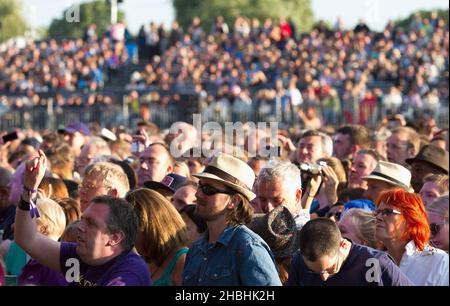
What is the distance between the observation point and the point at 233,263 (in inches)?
227

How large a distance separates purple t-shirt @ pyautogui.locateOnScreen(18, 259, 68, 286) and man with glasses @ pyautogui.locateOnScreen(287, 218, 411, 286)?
1.31m

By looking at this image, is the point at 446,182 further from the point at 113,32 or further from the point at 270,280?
the point at 113,32

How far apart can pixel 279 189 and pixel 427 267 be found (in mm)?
1135

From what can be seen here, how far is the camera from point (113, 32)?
4047 centimetres

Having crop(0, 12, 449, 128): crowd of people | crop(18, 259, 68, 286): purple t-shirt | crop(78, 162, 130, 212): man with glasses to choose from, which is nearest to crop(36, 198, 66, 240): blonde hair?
crop(18, 259, 68, 286): purple t-shirt

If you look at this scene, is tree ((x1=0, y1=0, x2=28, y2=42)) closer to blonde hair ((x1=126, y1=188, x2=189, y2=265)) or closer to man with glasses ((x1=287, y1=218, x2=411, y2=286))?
blonde hair ((x1=126, y1=188, x2=189, y2=265))

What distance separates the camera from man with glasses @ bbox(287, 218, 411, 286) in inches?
237

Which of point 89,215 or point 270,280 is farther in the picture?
point 89,215

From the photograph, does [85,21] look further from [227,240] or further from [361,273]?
[227,240]

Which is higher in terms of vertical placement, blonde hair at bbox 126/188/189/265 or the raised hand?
the raised hand

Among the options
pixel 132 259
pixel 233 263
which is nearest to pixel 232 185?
pixel 233 263
